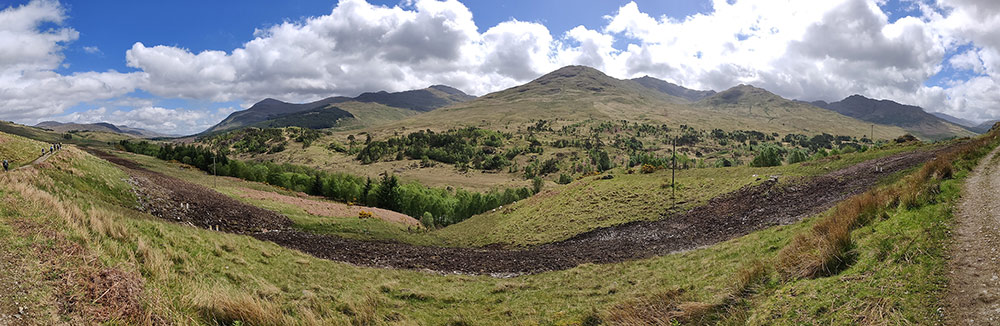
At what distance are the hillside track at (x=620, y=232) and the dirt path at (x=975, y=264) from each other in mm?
12256

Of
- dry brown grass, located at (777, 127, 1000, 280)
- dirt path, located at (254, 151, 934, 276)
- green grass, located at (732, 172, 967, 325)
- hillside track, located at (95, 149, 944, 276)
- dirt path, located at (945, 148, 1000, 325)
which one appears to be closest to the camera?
dirt path, located at (945, 148, 1000, 325)

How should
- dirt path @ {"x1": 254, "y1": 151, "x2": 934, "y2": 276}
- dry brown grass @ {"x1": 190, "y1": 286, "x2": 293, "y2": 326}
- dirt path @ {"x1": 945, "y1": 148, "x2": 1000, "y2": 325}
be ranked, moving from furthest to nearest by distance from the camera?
1. dirt path @ {"x1": 254, "y1": 151, "x2": 934, "y2": 276}
2. dry brown grass @ {"x1": 190, "y1": 286, "x2": 293, "y2": 326}
3. dirt path @ {"x1": 945, "y1": 148, "x2": 1000, "y2": 325}

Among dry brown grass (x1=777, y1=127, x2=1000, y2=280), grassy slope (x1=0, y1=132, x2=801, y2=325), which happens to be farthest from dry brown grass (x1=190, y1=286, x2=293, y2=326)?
dry brown grass (x1=777, y1=127, x2=1000, y2=280)

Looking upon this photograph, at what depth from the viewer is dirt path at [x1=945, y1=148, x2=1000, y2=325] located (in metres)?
5.36

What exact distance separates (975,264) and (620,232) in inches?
941

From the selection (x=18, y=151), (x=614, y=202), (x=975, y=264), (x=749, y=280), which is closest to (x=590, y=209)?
(x=614, y=202)

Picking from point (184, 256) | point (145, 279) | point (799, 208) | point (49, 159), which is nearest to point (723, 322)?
point (145, 279)

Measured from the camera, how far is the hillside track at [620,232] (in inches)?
899

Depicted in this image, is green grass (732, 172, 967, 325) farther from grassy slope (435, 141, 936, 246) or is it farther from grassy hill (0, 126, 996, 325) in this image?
grassy slope (435, 141, 936, 246)

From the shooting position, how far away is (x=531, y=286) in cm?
1744

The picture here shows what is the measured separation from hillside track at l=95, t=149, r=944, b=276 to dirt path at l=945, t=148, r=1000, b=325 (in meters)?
12.3

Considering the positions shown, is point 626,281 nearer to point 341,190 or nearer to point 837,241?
point 837,241

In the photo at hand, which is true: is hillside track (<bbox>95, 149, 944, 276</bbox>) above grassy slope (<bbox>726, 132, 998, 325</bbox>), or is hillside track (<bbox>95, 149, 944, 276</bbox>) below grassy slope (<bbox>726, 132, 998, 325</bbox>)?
below

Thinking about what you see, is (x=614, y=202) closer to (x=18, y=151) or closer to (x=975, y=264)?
(x=975, y=264)
